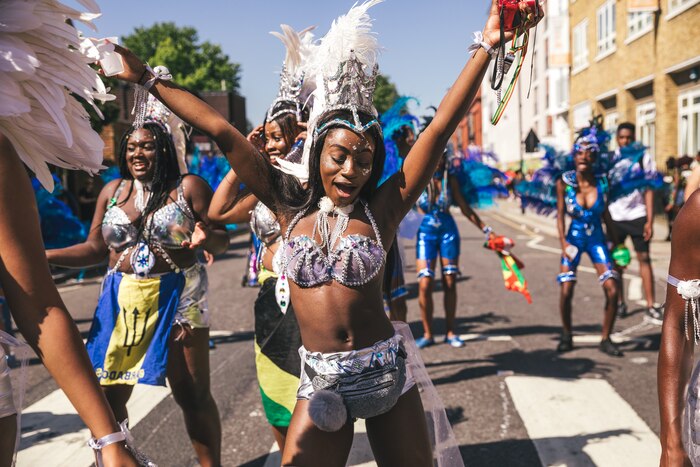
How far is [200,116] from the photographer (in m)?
2.36

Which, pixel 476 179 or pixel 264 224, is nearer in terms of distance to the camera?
pixel 264 224

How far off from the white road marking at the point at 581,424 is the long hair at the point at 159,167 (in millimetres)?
2561

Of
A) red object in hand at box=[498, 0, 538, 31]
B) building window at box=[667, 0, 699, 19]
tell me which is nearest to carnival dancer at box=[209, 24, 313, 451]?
red object in hand at box=[498, 0, 538, 31]

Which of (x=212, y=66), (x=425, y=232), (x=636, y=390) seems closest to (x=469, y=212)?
(x=425, y=232)

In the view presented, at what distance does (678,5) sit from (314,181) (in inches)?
698

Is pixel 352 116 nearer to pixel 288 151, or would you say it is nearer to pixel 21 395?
pixel 288 151

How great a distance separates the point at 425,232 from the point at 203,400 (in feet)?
11.5

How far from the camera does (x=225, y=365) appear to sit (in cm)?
607

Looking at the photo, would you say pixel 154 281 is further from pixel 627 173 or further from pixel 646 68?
pixel 646 68

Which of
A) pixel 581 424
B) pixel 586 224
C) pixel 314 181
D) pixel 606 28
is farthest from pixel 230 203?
pixel 606 28

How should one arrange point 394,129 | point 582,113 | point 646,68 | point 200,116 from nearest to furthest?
point 200,116 < point 394,129 < point 646,68 < point 582,113

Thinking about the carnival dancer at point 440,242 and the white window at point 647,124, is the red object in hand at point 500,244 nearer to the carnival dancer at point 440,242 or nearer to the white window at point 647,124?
the carnival dancer at point 440,242

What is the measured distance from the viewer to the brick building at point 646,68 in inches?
671

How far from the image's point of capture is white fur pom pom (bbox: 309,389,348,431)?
7.63ft
